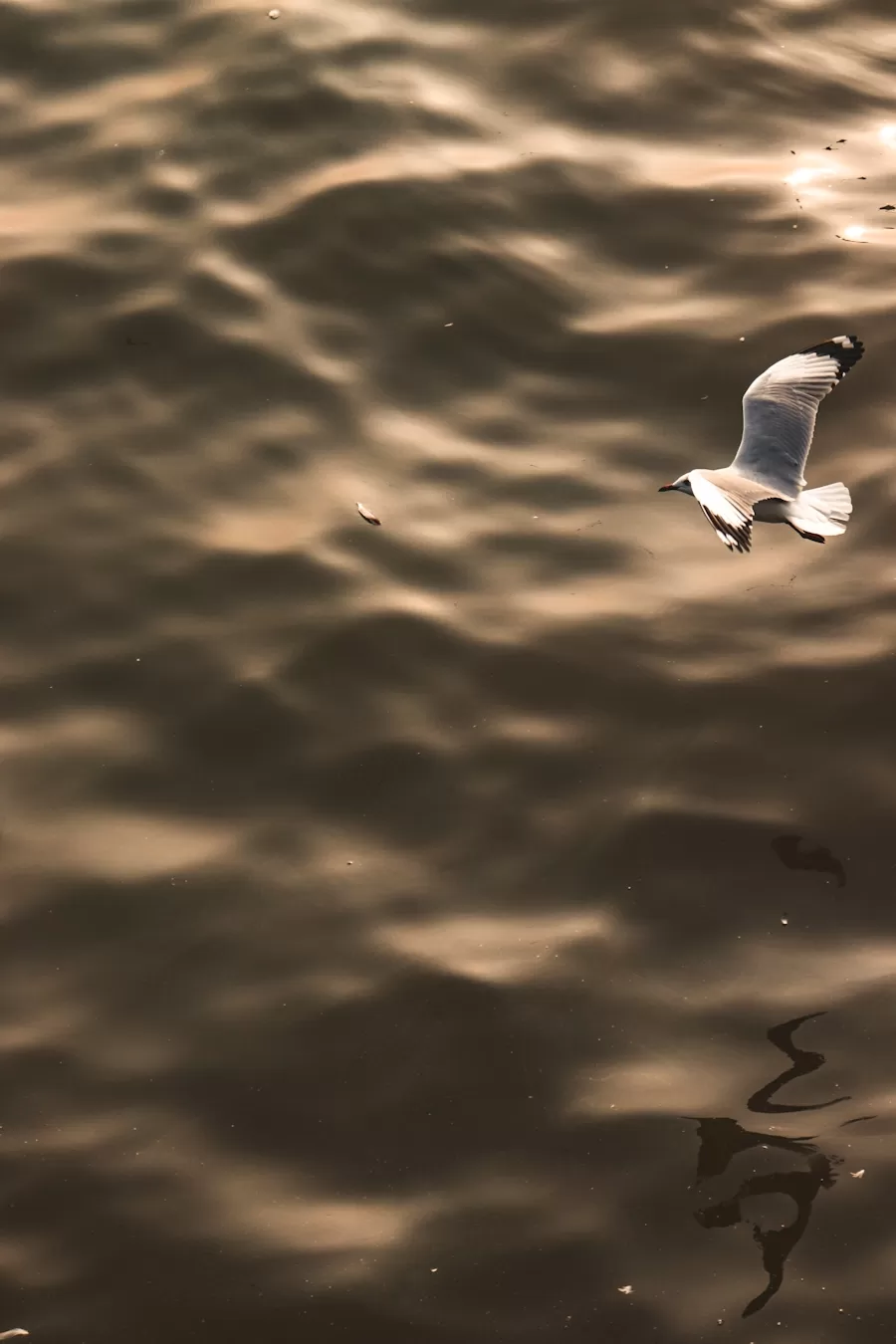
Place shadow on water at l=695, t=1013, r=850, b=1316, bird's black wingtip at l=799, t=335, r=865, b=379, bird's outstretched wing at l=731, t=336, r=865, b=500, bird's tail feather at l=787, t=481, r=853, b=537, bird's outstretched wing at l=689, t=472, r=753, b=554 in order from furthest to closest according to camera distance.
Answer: bird's black wingtip at l=799, t=335, r=865, b=379, bird's outstretched wing at l=731, t=336, r=865, b=500, bird's tail feather at l=787, t=481, r=853, b=537, bird's outstretched wing at l=689, t=472, r=753, b=554, shadow on water at l=695, t=1013, r=850, b=1316

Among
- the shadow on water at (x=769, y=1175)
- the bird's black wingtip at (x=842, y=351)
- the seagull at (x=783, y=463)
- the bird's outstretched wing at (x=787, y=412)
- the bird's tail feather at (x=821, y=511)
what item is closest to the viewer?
the shadow on water at (x=769, y=1175)

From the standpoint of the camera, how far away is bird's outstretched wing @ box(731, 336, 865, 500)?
4395 mm

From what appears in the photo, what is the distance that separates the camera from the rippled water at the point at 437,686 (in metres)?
3.38

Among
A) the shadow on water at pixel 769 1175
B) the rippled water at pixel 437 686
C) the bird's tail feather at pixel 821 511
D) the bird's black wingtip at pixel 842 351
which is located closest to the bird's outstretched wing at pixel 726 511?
the bird's tail feather at pixel 821 511

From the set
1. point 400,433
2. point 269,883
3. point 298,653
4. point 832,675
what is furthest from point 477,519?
point 269,883

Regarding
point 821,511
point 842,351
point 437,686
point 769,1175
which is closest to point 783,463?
point 821,511

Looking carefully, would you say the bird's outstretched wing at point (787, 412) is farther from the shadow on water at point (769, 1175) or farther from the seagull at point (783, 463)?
the shadow on water at point (769, 1175)

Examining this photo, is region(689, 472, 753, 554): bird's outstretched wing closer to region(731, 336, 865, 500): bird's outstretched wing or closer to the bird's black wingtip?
region(731, 336, 865, 500): bird's outstretched wing

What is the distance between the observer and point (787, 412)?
454cm

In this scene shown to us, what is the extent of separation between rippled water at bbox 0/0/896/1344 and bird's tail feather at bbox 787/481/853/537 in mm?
412

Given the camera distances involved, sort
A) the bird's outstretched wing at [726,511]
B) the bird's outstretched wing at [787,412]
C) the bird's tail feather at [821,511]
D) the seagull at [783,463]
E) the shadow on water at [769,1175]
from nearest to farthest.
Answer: the shadow on water at [769,1175] → the bird's outstretched wing at [726,511] → the seagull at [783,463] → the bird's tail feather at [821,511] → the bird's outstretched wing at [787,412]

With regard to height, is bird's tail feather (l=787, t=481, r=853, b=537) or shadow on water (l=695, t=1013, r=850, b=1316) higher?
bird's tail feather (l=787, t=481, r=853, b=537)

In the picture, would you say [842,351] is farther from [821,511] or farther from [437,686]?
[437,686]

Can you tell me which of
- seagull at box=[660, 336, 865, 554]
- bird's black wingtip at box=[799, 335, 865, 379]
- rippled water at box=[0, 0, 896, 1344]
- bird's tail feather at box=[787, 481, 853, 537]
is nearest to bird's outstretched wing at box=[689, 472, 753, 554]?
seagull at box=[660, 336, 865, 554]
